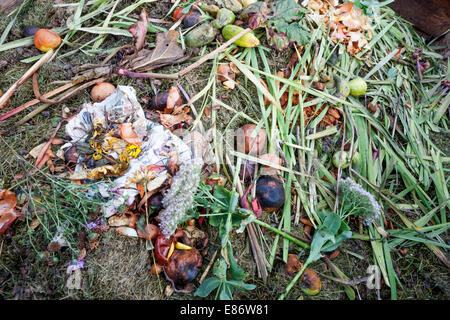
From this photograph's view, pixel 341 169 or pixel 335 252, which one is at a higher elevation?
pixel 341 169

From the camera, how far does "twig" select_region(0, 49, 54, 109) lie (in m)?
2.29

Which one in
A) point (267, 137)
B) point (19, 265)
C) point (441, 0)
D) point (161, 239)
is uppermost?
point (441, 0)

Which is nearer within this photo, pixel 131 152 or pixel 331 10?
pixel 131 152

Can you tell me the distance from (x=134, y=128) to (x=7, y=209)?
95 cm

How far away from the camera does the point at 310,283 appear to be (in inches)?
78.4

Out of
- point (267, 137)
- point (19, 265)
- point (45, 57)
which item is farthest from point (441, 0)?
point (19, 265)

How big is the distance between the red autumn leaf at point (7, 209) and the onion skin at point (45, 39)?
1.28 metres

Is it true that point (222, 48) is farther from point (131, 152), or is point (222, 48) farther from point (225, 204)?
point (225, 204)

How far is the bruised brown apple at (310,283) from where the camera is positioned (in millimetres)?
1984

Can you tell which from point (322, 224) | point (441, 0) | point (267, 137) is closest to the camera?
point (322, 224)

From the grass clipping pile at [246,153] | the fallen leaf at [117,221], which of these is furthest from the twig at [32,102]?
the fallen leaf at [117,221]

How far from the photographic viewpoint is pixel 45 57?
2.46m

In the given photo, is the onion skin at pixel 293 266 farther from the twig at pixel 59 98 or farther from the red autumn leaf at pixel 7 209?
the twig at pixel 59 98

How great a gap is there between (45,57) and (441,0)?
388 centimetres
